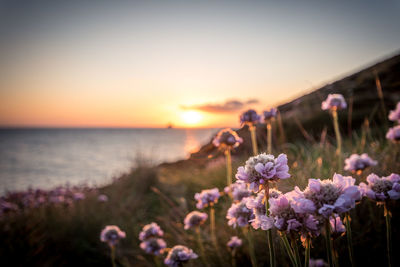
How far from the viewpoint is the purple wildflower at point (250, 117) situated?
2705mm

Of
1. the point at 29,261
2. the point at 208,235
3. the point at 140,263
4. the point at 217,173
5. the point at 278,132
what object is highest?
the point at 278,132

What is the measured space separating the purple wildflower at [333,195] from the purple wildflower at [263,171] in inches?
4.2

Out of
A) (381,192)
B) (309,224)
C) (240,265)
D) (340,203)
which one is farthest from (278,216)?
(240,265)

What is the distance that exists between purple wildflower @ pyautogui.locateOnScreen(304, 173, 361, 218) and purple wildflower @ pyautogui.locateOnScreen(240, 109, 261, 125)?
1894 millimetres

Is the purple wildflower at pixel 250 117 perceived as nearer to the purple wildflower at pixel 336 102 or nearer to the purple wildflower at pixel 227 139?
the purple wildflower at pixel 227 139

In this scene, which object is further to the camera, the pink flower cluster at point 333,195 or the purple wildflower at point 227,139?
the purple wildflower at point 227,139

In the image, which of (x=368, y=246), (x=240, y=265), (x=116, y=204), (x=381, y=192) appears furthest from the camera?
(x=116, y=204)

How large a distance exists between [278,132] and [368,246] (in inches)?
253

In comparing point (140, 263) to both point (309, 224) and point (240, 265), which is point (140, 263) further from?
point (309, 224)

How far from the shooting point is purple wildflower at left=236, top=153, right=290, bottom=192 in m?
0.89

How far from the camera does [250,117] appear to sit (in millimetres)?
2732

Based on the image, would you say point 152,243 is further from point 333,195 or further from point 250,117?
point 333,195

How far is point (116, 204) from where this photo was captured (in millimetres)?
6176

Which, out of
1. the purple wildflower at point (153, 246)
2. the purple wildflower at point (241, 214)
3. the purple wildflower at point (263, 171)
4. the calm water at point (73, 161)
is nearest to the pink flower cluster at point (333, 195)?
the purple wildflower at point (263, 171)
